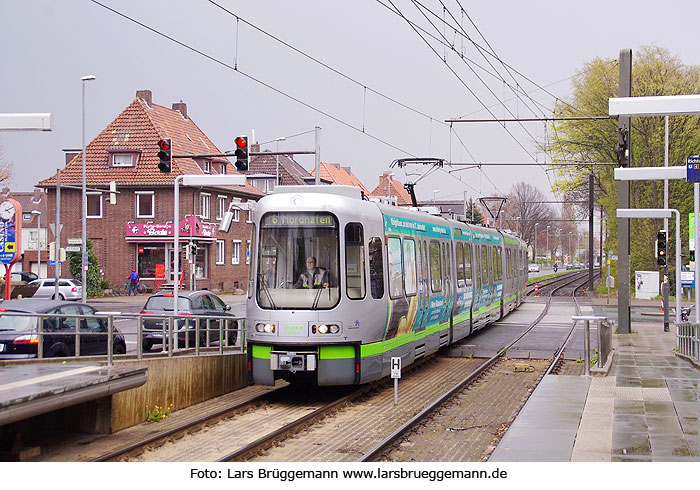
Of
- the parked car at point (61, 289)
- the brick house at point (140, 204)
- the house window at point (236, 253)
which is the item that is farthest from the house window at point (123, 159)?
the parked car at point (61, 289)

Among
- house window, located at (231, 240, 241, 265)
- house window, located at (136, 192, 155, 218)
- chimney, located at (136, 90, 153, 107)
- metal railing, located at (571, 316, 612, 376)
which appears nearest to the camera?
metal railing, located at (571, 316, 612, 376)

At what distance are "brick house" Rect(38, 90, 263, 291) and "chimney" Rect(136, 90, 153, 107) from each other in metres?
0.07

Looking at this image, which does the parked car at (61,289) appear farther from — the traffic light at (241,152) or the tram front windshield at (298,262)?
the tram front windshield at (298,262)

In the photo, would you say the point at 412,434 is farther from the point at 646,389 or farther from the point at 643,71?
the point at 643,71

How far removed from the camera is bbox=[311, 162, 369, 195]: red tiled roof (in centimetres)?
8304

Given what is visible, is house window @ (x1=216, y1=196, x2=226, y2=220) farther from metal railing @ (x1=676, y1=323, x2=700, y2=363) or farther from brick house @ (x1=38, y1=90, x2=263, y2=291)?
metal railing @ (x1=676, y1=323, x2=700, y2=363)

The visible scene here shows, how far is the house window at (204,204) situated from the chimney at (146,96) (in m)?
7.59

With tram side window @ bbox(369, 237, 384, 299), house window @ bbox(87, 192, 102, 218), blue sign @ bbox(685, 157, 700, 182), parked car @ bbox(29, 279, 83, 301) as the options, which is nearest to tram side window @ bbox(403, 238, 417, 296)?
tram side window @ bbox(369, 237, 384, 299)

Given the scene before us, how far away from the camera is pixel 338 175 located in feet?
299

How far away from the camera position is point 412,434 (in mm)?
10906

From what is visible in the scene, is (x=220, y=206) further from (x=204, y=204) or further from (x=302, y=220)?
(x=302, y=220)

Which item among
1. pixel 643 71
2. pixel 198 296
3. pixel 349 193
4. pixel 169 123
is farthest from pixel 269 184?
pixel 349 193

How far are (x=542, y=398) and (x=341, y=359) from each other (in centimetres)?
305

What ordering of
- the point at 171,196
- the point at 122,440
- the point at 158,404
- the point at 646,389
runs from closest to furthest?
the point at 122,440 < the point at 158,404 < the point at 646,389 < the point at 171,196
